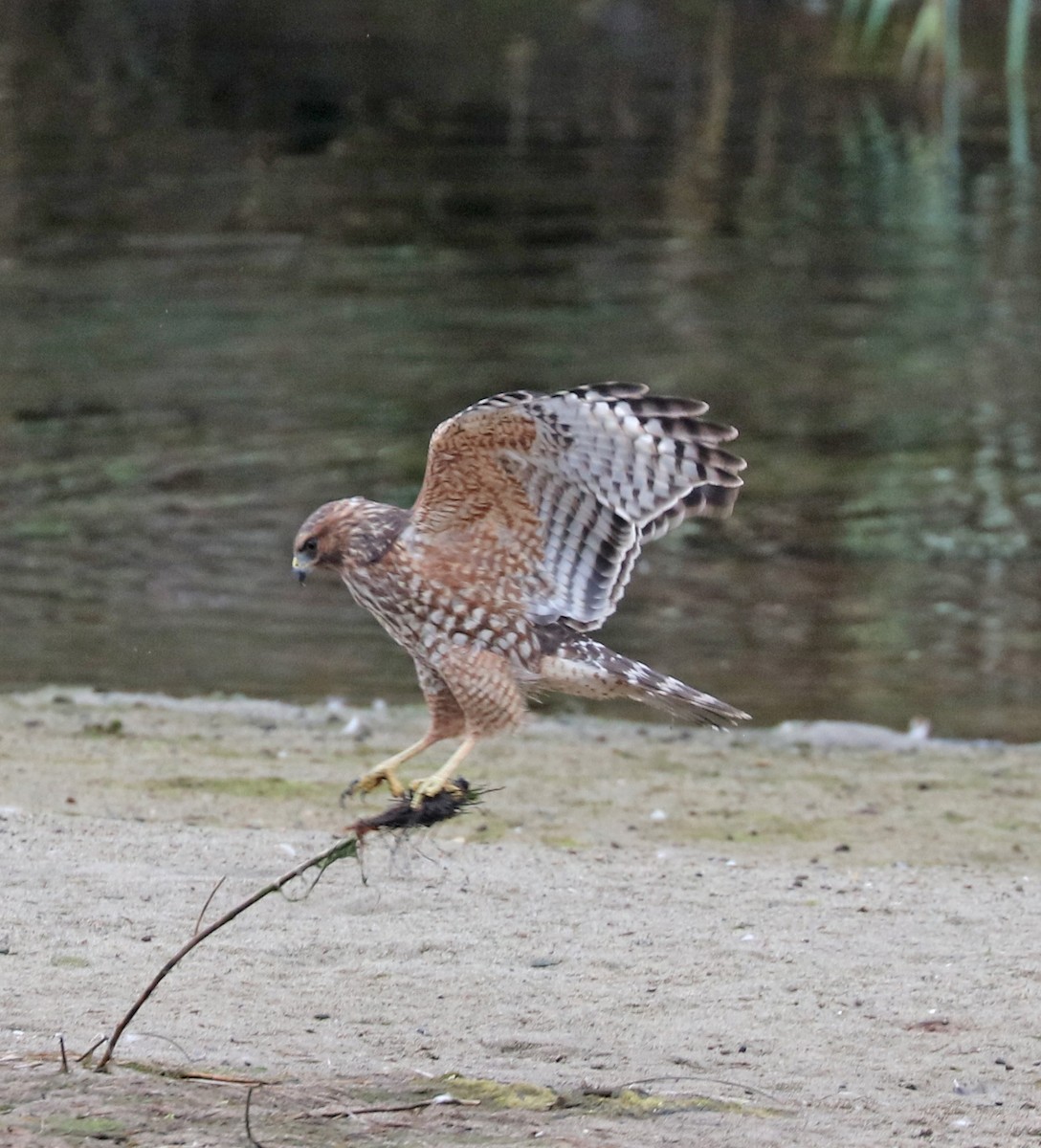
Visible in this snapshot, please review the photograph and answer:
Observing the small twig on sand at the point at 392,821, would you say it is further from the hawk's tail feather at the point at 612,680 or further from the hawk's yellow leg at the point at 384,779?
the hawk's tail feather at the point at 612,680

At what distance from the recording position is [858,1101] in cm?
436

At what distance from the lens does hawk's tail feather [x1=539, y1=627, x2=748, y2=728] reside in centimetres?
537

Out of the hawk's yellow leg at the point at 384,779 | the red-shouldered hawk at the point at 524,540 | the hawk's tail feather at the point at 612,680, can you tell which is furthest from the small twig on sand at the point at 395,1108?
the hawk's tail feather at the point at 612,680

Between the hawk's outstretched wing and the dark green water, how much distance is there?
12.1 ft

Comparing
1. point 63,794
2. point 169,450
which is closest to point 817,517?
point 169,450

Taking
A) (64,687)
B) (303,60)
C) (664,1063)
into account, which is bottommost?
(64,687)

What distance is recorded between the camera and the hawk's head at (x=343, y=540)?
5.31 metres

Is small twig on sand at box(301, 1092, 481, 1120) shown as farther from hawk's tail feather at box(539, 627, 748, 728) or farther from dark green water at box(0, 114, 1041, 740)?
dark green water at box(0, 114, 1041, 740)

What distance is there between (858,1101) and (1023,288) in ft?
48.0

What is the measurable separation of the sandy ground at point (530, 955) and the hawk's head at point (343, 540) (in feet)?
3.08

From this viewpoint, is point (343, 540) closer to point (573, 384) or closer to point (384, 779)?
point (384, 779)

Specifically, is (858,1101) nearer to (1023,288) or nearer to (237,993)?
(237,993)

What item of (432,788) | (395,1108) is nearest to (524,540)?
(432,788)

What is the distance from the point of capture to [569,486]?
535 centimetres
